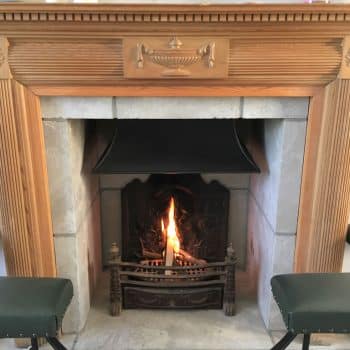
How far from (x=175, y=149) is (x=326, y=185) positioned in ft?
2.00

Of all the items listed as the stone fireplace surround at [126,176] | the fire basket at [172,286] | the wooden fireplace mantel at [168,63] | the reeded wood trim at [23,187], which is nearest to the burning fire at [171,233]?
the fire basket at [172,286]

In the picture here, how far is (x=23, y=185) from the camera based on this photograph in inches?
57.7

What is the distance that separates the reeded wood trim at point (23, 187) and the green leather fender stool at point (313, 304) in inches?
34.6

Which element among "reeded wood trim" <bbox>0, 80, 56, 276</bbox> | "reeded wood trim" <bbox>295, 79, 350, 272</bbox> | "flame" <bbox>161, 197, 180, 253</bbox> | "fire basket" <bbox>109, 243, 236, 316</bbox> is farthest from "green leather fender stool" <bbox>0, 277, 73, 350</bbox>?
"reeded wood trim" <bbox>295, 79, 350, 272</bbox>

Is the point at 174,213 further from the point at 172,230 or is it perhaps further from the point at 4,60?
the point at 4,60

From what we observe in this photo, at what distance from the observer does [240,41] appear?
4.37 ft

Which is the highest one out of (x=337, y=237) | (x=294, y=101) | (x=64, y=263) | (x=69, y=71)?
(x=69, y=71)

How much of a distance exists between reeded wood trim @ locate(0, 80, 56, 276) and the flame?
0.60m

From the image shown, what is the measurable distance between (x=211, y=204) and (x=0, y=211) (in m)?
1.00

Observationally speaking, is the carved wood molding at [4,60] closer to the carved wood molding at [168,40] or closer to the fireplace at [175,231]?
the carved wood molding at [168,40]

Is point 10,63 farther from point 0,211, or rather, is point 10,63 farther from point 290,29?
point 290,29

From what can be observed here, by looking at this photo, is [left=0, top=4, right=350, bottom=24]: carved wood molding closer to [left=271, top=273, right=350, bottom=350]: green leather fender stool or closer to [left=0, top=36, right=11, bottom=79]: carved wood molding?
[left=0, top=36, right=11, bottom=79]: carved wood molding

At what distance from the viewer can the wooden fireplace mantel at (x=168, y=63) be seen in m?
1.27

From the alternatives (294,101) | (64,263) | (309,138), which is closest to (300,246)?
(309,138)
